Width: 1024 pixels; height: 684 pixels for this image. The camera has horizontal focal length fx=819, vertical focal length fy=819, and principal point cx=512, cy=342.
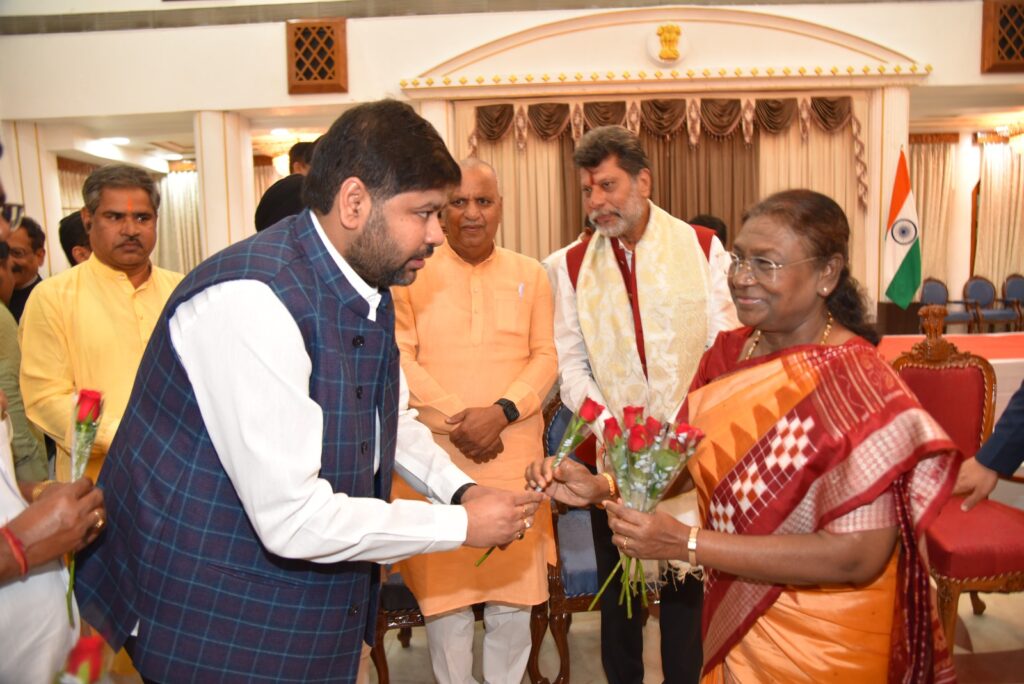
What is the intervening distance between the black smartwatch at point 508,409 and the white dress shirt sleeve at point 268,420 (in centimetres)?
140

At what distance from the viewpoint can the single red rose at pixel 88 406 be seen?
1766mm

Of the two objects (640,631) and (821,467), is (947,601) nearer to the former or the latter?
(640,631)

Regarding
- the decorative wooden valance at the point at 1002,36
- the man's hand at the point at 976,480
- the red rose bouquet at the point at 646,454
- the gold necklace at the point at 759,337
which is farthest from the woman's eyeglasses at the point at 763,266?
the decorative wooden valance at the point at 1002,36

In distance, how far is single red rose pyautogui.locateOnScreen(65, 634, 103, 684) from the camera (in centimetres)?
99

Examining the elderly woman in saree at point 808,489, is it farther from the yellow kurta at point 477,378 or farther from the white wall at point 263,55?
the white wall at point 263,55

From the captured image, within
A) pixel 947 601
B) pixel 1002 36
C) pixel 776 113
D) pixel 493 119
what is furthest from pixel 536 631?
pixel 1002 36

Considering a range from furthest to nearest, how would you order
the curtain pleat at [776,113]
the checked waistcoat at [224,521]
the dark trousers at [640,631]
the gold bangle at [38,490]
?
the curtain pleat at [776,113], the dark trousers at [640,631], the gold bangle at [38,490], the checked waistcoat at [224,521]

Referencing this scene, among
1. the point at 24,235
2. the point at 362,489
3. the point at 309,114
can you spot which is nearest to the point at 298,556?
the point at 362,489

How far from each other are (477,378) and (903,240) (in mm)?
7794

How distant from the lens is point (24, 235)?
14.0 feet

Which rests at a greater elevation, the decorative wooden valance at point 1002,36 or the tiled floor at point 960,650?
the decorative wooden valance at point 1002,36

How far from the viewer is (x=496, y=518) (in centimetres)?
175

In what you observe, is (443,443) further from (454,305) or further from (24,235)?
(24,235)

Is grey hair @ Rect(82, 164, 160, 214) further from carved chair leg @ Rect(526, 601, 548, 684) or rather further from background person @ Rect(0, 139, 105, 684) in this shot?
carved chair leg @ Rect(526, 601, 548, 684)
